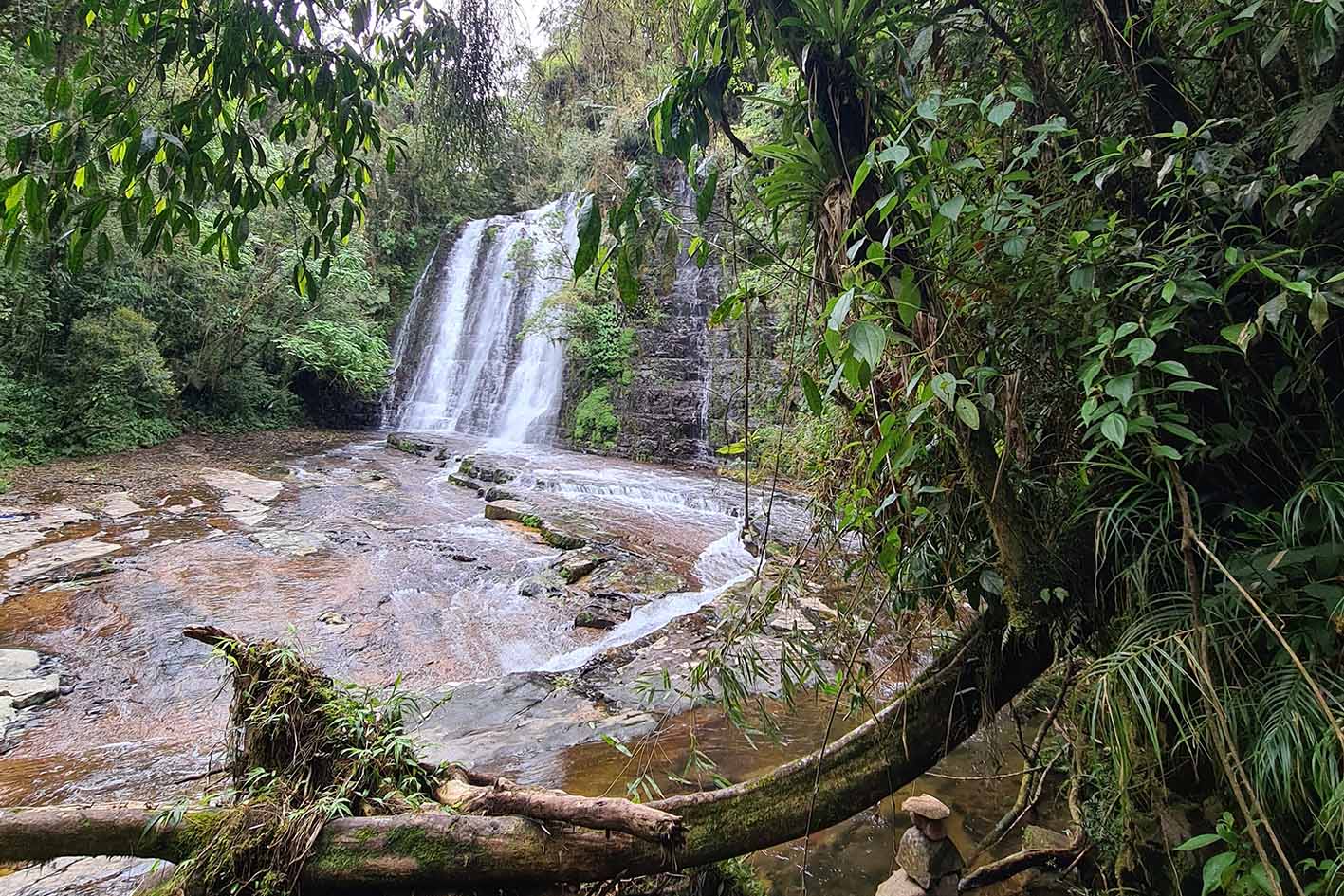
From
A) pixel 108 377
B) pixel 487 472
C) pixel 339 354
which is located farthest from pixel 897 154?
pixel 339 354

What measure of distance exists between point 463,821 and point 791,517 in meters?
6.37

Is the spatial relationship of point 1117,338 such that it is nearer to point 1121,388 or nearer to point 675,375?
point 1121,388

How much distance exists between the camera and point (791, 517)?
777 cm

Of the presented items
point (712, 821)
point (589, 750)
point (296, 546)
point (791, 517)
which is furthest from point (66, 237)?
point (791, 517)

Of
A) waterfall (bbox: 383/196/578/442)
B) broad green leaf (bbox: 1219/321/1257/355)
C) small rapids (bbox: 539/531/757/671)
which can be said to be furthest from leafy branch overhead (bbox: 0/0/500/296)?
waterfall (bbox: 383/196/578/442)

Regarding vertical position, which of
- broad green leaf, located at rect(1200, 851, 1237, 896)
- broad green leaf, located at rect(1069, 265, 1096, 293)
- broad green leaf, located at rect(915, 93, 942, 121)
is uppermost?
broad green leaf, located at rect(915, 93, 942, 121)

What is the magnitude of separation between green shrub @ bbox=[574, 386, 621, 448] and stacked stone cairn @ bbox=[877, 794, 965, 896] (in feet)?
37.5

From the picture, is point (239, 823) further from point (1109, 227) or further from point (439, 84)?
point (439, 84)

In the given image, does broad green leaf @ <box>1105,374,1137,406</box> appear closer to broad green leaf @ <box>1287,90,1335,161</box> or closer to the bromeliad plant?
the bromeliad plant

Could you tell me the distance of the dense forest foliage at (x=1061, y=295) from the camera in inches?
45.2

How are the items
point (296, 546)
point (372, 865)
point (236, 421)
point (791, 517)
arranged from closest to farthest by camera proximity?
point (372, 865), point (296, 546), point (791, 517), point (236, 421)

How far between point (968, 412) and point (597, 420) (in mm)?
12931

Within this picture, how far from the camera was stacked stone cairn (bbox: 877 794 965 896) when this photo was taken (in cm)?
214

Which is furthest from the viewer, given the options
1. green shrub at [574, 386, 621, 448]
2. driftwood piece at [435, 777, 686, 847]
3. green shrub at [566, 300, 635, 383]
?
green shrub at [566, 300, 635, 383]
